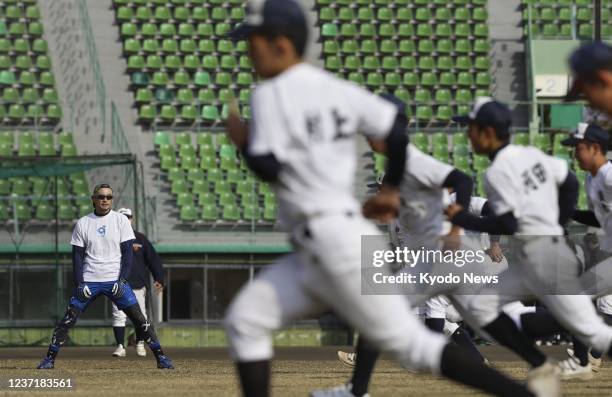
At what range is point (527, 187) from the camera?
7820 millimetres

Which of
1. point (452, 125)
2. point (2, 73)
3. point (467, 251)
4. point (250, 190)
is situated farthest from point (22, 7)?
point (467, 251)

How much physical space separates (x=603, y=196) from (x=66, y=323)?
253 inches

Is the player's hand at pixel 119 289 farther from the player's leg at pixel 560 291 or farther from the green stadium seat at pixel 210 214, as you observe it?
the green stadium seat at pixel 210 214

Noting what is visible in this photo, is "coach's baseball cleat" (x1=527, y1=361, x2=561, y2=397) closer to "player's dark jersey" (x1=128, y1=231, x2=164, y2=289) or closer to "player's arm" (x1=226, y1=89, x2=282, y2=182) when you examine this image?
"player's arm" (x1=226, y1=89, x2=282, y2=182)

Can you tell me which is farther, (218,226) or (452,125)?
(452,125)

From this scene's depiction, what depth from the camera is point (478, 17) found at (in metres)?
30.2

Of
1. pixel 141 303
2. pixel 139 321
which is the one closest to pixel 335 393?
pixel 139 321

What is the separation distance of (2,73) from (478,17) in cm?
1132

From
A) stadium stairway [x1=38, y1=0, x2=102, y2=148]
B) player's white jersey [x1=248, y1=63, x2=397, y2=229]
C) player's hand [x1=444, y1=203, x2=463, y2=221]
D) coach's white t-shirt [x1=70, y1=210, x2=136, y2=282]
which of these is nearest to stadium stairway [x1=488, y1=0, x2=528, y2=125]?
stadium stairway [x1=38, y1=0, x2=102, y2=148]

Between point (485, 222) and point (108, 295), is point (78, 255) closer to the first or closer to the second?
point (108, 295)

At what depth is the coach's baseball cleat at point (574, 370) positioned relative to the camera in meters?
10.5

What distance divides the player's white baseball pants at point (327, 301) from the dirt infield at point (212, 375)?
11.8 feet

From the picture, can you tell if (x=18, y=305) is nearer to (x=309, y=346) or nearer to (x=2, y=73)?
(x=309, y=346)

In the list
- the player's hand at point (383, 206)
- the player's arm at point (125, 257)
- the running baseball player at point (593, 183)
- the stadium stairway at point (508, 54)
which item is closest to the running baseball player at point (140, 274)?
the player's arm at point (125, 257)
